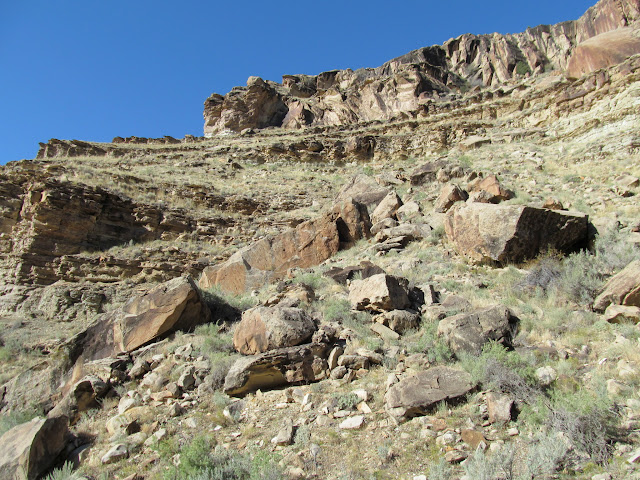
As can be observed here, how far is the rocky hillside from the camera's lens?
3.53 m

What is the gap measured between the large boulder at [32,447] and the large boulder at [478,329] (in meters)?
4.99

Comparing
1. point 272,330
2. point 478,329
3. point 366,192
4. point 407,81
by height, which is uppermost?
point 407,81

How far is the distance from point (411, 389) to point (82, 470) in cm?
371

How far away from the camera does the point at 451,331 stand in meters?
5.01

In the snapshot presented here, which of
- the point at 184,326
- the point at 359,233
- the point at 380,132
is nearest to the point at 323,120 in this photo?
the point at 380,132

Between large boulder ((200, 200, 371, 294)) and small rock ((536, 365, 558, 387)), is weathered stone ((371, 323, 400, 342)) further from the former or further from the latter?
large boulder ((200, 200, 371, 294))

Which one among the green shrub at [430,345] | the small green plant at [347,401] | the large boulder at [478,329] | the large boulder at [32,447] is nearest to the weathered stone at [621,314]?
the large boulder at [478,329]

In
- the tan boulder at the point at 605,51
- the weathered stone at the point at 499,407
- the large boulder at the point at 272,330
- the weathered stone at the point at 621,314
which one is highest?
the tan boulder at the point at 605,51

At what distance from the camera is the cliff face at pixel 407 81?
137ft

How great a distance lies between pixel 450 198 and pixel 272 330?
7.62 metres

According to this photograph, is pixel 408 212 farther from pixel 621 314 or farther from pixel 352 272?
pixel 621 314

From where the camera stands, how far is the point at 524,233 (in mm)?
7250

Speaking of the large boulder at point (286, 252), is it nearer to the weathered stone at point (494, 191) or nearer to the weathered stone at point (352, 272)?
the weathered stone at point (352, 272)

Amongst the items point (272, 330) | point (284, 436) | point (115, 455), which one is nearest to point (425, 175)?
point (272, 330)
